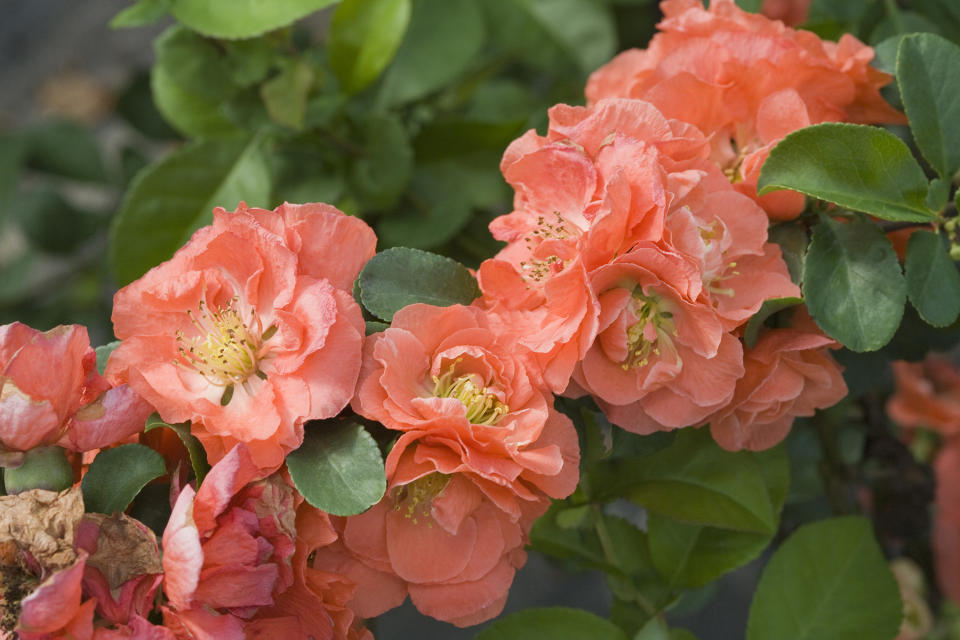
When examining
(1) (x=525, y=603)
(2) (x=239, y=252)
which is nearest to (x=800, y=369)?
(2) (x=239, y=252)

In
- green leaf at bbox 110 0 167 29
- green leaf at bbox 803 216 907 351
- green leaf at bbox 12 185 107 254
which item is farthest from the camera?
green leaf at bbox 12 185 107 254

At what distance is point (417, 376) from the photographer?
19.0 inches

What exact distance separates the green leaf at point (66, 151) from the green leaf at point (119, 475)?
82 centimetres

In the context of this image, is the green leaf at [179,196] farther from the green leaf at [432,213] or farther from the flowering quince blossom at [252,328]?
the flowering quince blossom at [252,328]

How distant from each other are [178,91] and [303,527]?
0.50 metres

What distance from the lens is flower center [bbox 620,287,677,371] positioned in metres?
0.48

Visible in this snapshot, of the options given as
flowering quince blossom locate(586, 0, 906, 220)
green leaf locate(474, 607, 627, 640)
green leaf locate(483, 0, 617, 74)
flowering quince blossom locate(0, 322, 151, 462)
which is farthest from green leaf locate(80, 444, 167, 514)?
green leaf locate(483, 0, 617, 74)

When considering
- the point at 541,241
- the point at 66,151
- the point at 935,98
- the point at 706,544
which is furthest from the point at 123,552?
the point at 66,151

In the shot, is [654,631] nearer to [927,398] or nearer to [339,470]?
[339,470]

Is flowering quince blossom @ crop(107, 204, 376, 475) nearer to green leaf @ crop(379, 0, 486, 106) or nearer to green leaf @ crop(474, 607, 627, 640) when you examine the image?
green leaf @ crop(474, 607, 627, 640)

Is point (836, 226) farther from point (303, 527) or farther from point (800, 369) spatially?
point (303, 527)

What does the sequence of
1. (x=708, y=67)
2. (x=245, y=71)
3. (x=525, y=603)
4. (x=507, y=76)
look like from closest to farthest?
(x=708, y=67) < (x=245, y=71) < (x=507, y=76) < (x=525, y=603)

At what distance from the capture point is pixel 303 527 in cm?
47

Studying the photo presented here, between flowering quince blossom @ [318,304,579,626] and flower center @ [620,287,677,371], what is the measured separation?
0.05 metres
